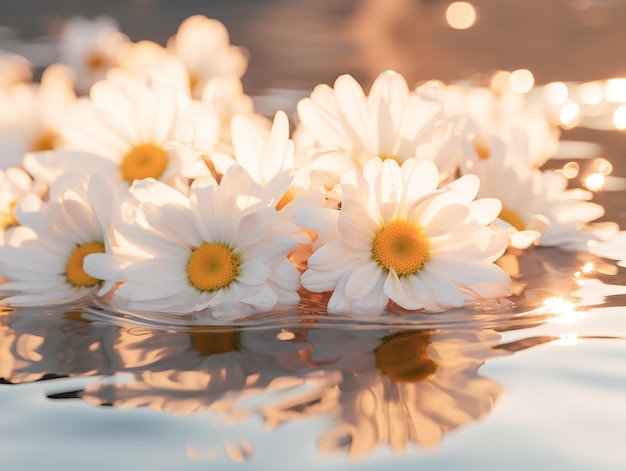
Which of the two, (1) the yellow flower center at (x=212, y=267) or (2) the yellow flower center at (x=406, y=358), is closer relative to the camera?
(2) the yellow flower center at (x=406, y=358)

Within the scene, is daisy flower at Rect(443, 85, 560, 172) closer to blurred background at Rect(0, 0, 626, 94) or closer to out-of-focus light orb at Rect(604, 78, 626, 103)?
out-of-focus light orb at Rect(604, 78, 626, 103)

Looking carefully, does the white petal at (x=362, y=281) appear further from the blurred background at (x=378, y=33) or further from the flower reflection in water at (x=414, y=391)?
the blurred background at (x=378, y=33)

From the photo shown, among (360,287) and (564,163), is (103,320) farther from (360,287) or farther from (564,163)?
(564,163)

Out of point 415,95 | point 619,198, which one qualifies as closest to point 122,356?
point 415,95

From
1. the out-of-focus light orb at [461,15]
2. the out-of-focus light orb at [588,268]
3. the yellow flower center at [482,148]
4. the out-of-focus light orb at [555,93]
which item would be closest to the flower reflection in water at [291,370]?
the out-of-focus light orb at [588,268]

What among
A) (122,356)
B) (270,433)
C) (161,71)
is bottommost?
(270,433)

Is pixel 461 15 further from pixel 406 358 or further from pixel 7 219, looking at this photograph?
pixel 406 358
